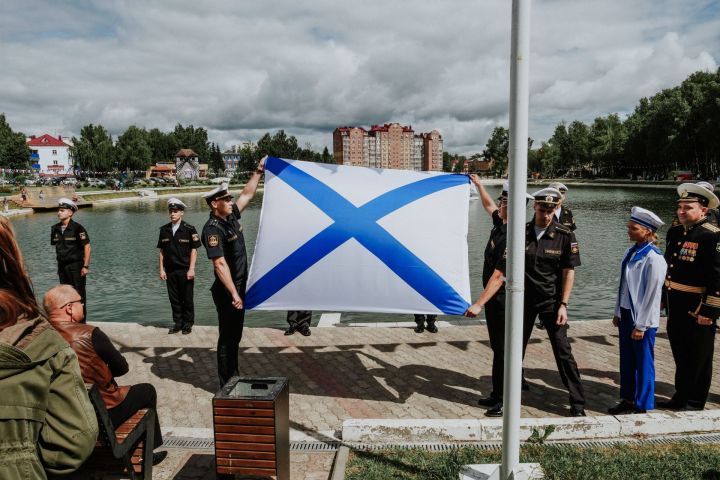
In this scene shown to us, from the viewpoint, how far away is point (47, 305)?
12.0 ft

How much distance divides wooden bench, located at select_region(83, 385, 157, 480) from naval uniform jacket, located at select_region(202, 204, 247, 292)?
1.92 m

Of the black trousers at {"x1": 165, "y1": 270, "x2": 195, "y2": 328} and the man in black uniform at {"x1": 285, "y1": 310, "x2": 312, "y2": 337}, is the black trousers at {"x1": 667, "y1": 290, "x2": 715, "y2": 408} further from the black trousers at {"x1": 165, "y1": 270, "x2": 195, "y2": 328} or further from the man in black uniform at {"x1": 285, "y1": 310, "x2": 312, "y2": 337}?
the black trousers at {"x1": 165, "y1": 270, "x2": 195, "y2": 328}

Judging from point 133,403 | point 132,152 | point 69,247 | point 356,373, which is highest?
point 132,152

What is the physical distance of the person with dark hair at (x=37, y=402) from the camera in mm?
1747

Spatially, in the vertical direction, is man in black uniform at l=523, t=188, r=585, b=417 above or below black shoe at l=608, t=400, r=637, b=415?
above

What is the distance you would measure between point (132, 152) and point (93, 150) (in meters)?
7.35

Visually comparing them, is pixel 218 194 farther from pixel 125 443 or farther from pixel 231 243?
pixel 125 443

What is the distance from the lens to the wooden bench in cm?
321

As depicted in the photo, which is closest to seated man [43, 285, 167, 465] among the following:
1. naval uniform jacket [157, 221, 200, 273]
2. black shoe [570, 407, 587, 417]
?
black shoe [570, 407, 587, 417]

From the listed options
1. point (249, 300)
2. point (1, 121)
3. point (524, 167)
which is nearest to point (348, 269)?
point (249, 300)

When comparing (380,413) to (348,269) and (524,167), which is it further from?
(524,167)

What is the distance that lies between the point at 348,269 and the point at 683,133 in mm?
80825

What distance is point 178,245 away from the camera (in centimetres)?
855

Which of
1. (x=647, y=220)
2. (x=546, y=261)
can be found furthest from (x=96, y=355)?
(x=647, y=220)
